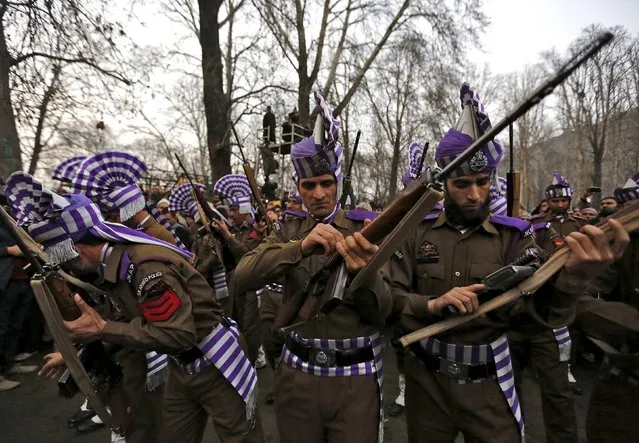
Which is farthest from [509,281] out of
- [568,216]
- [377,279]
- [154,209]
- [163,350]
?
[568,216]

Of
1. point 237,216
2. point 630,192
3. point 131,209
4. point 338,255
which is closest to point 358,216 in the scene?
point 338,255

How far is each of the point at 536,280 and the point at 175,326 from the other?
1955 millimetres

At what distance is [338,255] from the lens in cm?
189

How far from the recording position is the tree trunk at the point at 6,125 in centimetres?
601

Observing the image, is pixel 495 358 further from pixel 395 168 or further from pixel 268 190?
pixel 395 168

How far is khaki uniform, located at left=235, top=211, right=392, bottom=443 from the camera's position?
2.23m

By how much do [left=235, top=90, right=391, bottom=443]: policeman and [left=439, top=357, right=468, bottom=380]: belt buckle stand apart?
1.28 feet

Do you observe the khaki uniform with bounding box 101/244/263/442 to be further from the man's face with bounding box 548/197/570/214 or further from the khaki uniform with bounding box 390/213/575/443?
the man's face with bounding box 548/197/570/214

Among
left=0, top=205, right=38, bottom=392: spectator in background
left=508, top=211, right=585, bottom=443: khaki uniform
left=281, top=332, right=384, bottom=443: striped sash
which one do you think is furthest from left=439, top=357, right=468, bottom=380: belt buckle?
left=0, top=205, right=38, bottom=392: spectator in background

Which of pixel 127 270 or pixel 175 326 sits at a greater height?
pixel 127 270

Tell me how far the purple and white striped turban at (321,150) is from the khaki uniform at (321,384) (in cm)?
55

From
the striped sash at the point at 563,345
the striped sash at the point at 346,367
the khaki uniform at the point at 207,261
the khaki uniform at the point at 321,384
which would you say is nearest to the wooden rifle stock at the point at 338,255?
the khaki uniform at the point at 321,384

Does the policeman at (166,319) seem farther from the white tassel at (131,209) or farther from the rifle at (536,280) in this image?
the rifle at (536,280)

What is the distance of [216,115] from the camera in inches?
579
